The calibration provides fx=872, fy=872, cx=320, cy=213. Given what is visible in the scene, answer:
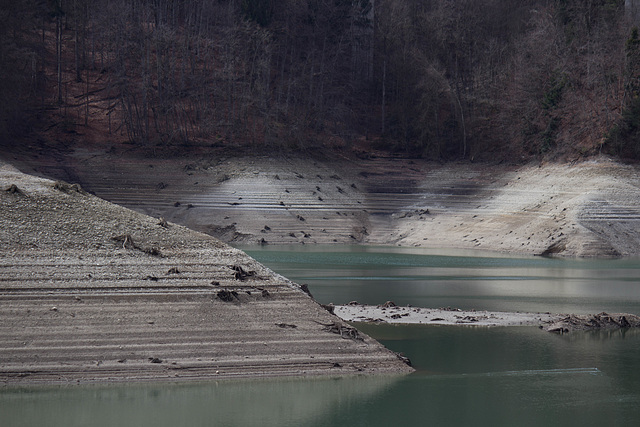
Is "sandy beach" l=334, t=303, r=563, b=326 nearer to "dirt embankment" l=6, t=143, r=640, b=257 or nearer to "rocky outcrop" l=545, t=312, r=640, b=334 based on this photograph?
"rocky outcrop" l=545, t=312, r=640, b=334

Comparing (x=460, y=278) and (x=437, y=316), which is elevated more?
(x=437, y=316)

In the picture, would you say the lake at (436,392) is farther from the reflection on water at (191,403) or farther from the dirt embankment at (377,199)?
the dirt embankment at (377,199)

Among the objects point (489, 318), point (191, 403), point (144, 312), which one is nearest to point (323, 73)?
point (489, 318)

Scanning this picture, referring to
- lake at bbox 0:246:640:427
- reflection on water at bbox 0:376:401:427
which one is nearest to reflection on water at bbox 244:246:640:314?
lake at bbox 0:246:640:427

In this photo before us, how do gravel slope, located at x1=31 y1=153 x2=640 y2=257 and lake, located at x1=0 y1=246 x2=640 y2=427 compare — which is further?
gravel slope, located at x1=31 y1=153 x2=640 y2=257

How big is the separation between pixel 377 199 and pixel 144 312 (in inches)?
1660

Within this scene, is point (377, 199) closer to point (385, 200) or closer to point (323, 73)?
point (385, 200)

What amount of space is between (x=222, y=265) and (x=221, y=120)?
4746 cm

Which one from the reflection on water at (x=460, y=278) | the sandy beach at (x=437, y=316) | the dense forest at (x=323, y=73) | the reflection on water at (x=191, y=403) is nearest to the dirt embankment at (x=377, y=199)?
the reflection on water at (x=460, y=278)

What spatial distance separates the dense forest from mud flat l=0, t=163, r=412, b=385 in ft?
137

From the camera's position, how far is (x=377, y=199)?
60656mm

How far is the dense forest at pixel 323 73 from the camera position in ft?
204

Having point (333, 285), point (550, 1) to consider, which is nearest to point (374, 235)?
point (333, 285)

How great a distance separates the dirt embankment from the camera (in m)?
51.0
